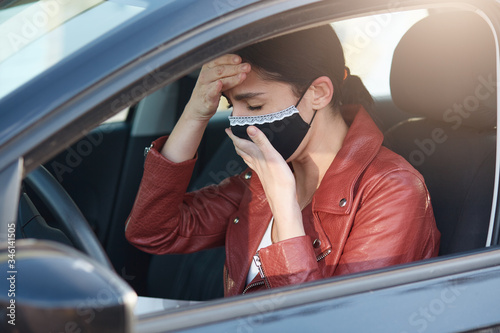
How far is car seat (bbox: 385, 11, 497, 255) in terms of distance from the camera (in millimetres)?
1721

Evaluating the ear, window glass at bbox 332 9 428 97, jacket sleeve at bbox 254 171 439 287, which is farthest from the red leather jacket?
window glass at bbox 332 9 428 97

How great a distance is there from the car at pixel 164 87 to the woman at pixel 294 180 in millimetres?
242

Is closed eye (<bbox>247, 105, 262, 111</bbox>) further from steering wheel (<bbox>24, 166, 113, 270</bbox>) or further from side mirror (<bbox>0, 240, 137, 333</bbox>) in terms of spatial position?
side mirror (<bbox>0, 240, 137, 333</bbox>)

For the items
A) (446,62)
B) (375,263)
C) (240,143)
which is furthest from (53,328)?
(446,62)

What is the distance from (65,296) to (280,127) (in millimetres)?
1073

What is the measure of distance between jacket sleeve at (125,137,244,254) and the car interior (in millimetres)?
295

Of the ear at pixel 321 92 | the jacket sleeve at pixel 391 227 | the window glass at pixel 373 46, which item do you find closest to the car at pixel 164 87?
the jacket sleeve at pixel 391 227

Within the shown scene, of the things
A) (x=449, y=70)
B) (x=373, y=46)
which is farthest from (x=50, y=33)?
(x=373, y=46)

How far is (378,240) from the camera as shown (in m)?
1.58

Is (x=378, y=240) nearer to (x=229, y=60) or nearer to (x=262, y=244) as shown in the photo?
(x=262, y=244)

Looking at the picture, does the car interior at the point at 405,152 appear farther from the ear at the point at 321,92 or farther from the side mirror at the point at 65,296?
the side mirror at the point at 65,296

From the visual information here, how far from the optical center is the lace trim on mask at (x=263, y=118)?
5.77 ft

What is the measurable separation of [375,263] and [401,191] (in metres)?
0.22

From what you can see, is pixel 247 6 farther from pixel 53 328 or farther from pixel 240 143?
pixel 240 143
